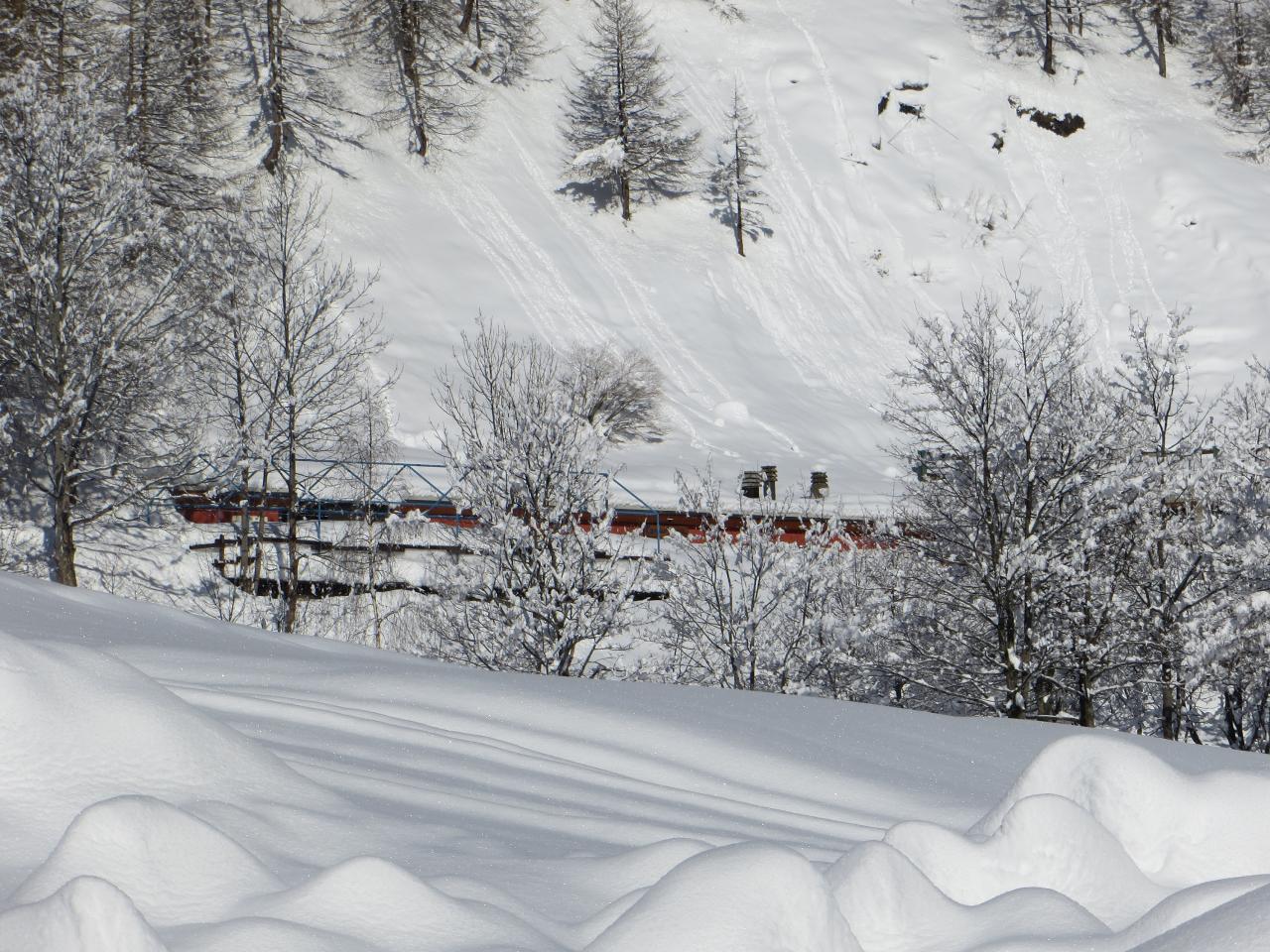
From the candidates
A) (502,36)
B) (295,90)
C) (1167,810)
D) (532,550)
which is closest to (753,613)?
(532,550)

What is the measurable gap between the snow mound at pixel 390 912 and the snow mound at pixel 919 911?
0.44 m

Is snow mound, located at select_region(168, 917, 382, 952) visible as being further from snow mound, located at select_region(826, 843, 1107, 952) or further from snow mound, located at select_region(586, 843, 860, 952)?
snow mound, located at select_region(826, 843, 1107, 952)

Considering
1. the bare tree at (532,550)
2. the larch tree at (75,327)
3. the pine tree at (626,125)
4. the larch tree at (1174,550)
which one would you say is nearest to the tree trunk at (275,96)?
the pine tree at (626,125)

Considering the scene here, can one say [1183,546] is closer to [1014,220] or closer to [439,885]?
[439,885]

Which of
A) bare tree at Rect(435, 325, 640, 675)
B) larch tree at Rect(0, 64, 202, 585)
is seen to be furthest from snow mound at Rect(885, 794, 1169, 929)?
larch tree at Rect(0, 64, 202, 585)

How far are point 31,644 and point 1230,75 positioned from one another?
179 feet

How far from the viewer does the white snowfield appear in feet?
4.80

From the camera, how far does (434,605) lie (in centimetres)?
1764

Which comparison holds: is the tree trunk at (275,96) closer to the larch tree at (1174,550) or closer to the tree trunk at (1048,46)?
the larch tree at (1174,550)

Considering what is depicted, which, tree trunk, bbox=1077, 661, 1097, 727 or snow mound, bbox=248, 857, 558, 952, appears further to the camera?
tree trunk, bbox=1077, 661, 1097, 727

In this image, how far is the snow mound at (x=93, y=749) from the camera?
179 centimetres

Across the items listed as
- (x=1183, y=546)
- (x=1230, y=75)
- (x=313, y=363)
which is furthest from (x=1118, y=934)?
(x=1230, y=75)

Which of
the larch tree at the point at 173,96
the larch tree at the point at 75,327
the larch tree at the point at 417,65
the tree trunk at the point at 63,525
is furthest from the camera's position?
the larch tree at the point at 417,65

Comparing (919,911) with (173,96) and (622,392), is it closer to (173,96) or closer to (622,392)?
(622,392)
